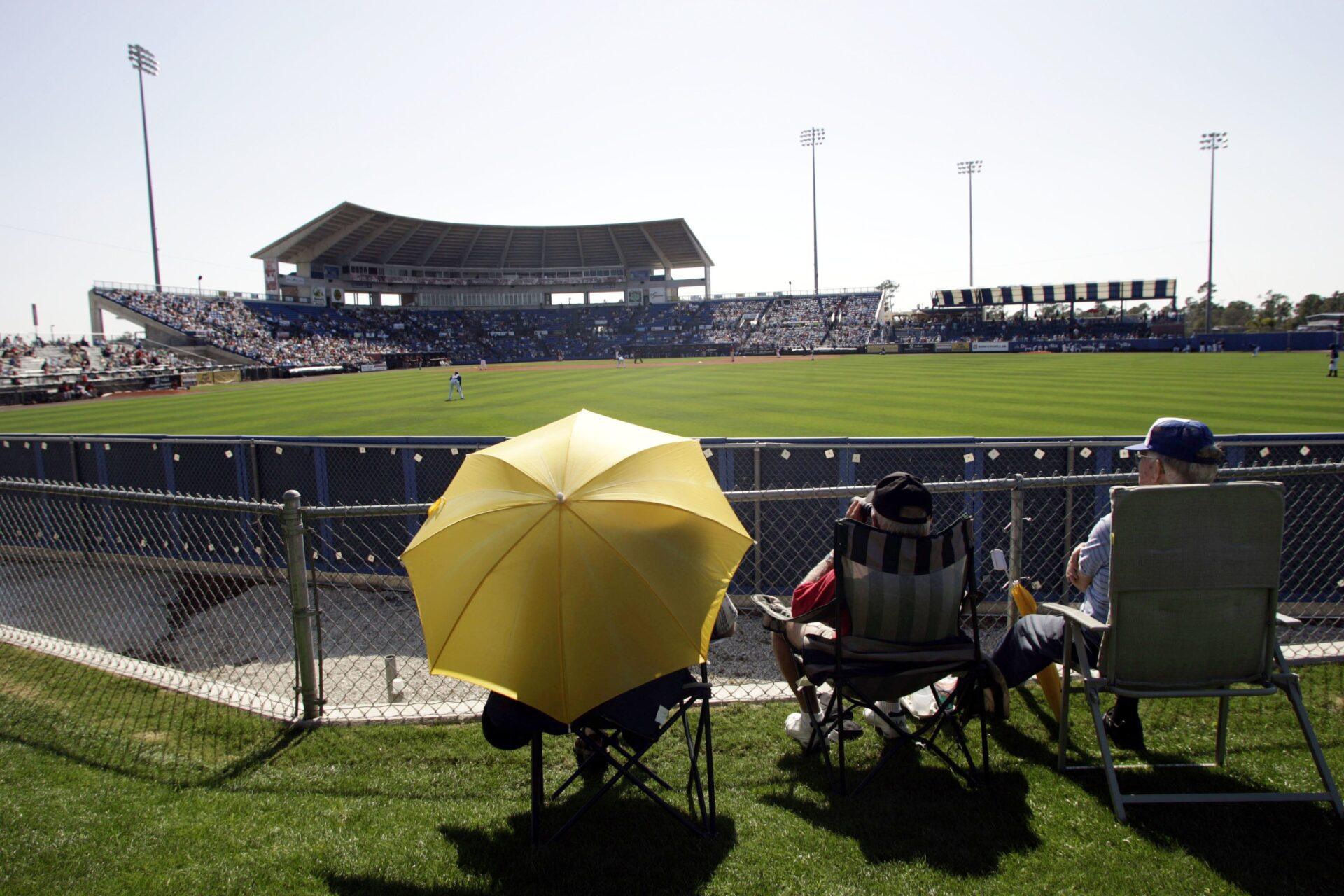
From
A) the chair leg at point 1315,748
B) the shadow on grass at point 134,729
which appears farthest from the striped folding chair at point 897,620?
the shadow on grass at point 134,729

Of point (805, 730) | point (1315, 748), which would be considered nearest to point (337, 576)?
point (805, 730)

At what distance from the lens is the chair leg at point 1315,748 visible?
→ 3.05 metres

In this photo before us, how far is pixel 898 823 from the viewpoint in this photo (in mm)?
3164

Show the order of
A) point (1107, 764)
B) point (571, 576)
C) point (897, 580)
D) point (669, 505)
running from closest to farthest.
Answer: point (571, 576)
point (669, 505)
point (1107, 764)
point (897, 580)

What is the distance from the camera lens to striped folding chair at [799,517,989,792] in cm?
337

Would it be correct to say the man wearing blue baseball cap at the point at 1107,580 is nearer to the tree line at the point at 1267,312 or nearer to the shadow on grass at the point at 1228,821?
the shadow on grass at the point at 1228,821

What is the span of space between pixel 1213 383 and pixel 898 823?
27568mm

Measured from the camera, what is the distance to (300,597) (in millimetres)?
4281

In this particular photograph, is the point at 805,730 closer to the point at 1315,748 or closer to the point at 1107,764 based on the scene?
the point at 1107,764

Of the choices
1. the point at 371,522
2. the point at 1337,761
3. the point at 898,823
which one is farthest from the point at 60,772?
the point at 1337,761

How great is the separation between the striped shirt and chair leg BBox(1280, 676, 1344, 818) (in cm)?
74

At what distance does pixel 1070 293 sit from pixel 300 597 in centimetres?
7199

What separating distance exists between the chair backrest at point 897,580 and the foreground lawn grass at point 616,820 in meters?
0.74

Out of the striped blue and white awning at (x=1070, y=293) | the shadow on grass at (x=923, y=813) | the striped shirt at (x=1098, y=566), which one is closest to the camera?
the shadow on grass at (x=923, y=813)
